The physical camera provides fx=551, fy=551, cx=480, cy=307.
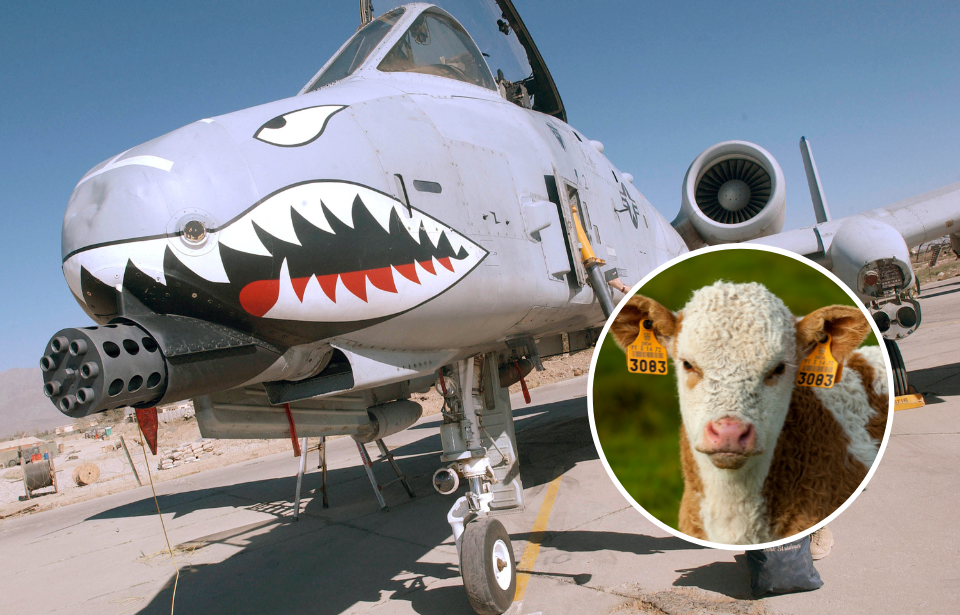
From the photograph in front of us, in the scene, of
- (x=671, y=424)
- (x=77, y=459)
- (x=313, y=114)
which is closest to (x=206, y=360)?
(x=313, y=114)

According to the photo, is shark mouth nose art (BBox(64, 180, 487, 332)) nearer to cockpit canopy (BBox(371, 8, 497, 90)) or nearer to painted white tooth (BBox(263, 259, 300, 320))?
painted white tooth (BBox(263, 259, 300, 320))

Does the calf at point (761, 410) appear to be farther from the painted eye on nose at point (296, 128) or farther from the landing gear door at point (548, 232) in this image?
the landing gear door at point (548, 232)

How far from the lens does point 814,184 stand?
10047 mm

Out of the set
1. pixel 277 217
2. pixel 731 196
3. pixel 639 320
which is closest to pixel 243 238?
pixel 277 217

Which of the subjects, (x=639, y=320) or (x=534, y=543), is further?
(x=534, y=543)

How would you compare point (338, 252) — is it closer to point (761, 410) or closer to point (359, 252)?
point (359, 252)

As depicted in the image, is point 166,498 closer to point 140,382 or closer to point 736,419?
point 140,382

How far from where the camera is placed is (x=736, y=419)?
84 cm

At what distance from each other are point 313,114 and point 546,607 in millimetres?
3248

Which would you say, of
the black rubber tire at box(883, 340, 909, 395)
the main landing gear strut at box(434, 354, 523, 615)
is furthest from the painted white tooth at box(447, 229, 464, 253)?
the black rubber tire at box(883, 340, 909, 395)

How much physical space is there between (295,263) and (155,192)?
596 mm

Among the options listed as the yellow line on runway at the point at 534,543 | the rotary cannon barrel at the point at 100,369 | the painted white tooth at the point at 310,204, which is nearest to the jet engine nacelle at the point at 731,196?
the yellow line on runway at the point at 534,543

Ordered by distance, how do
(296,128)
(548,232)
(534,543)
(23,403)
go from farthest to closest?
1. (23,403)
2. (534,543)
3. (548,232)
4. (296,128)

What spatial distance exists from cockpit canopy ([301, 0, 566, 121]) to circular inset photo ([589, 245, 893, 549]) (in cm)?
332
